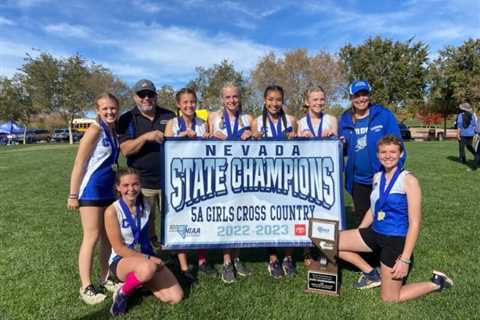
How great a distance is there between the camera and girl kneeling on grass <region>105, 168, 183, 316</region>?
12.1 ft

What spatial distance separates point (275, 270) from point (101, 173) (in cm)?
236

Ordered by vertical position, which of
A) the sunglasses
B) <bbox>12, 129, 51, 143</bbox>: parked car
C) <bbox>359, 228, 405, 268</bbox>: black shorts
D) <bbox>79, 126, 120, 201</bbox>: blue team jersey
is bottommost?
<bbox>12, 129, 51, 143</bbox>: parked car

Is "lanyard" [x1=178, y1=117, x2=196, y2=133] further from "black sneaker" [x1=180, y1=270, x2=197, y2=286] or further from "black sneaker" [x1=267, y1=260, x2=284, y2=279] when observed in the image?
"black sneaker" [x1=267, y1=260, x2=284, y2=279]

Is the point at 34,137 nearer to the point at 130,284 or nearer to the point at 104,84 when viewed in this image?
the point at 104,84

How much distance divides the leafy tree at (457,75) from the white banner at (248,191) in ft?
134

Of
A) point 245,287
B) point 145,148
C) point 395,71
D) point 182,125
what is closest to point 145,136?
point 145,148

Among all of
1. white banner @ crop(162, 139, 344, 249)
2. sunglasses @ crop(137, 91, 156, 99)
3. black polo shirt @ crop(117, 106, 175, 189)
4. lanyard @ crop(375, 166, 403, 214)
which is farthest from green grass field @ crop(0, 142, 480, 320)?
sunglasses @ crop(137, 91, 156, 99)

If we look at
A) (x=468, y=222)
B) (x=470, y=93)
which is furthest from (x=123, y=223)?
(x=470, y=93)

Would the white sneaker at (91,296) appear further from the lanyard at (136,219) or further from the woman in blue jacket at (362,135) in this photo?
the woman in blue jacket at (362,135)

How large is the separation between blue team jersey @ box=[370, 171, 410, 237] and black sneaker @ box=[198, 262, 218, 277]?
2.04 m

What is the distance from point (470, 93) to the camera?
38.3m

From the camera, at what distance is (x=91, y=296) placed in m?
3.92

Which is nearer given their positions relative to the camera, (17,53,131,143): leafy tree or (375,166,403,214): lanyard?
(375,166,403,214): lanyard

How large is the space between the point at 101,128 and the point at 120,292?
170 centimetres
